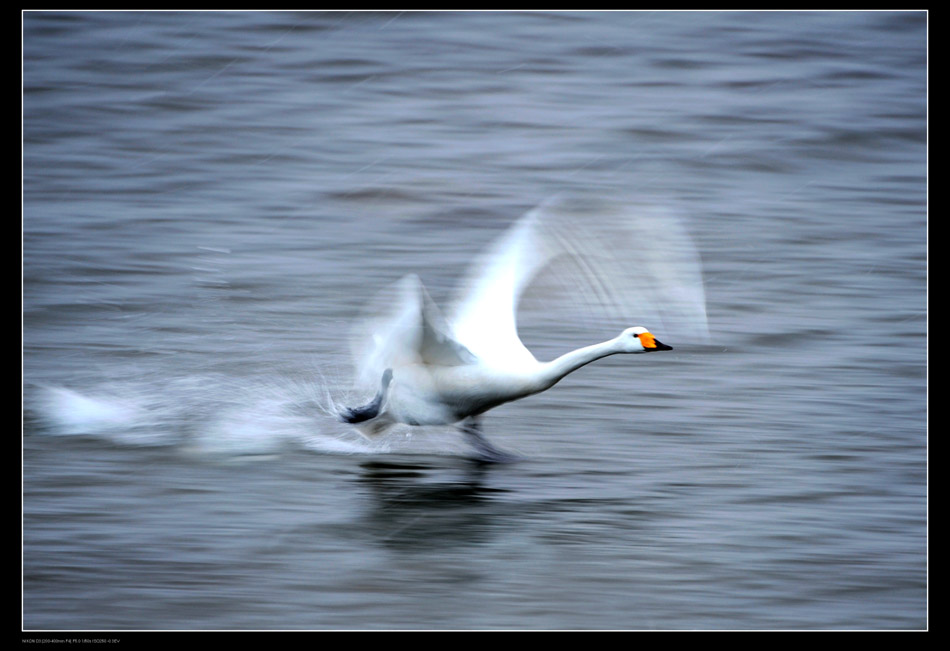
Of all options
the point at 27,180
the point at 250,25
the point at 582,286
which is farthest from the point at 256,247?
the point at 250,25

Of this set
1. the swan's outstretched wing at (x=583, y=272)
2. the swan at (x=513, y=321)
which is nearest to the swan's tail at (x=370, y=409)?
the swan at (x=513, y=321)

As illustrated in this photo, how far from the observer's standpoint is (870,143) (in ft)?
31.0

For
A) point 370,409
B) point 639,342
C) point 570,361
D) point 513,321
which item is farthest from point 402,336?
point 639,342

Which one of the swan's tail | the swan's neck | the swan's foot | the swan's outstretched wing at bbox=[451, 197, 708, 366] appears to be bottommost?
the swan's foot

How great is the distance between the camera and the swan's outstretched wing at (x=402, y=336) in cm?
526

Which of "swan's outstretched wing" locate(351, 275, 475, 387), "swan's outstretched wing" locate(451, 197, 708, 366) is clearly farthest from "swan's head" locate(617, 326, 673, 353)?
"swan's outstretched wing" locate(351, 275, 475, 387)

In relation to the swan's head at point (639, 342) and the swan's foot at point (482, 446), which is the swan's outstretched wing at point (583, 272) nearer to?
the swan's head at point (639, 342)

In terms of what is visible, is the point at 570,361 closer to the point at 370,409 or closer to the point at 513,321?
the point at 513,321

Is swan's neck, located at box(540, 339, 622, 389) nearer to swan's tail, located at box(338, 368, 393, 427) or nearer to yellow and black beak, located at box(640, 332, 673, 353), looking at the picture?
yellow and black beak, located at box(640, 332, 673, 353)

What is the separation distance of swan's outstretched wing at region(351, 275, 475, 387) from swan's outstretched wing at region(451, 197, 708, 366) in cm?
13

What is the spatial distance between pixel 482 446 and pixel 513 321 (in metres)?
0.61

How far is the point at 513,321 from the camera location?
609 centimetres

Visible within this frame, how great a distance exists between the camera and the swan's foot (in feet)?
20.0

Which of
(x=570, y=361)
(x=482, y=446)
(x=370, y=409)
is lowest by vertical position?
(x=482, y=446)
